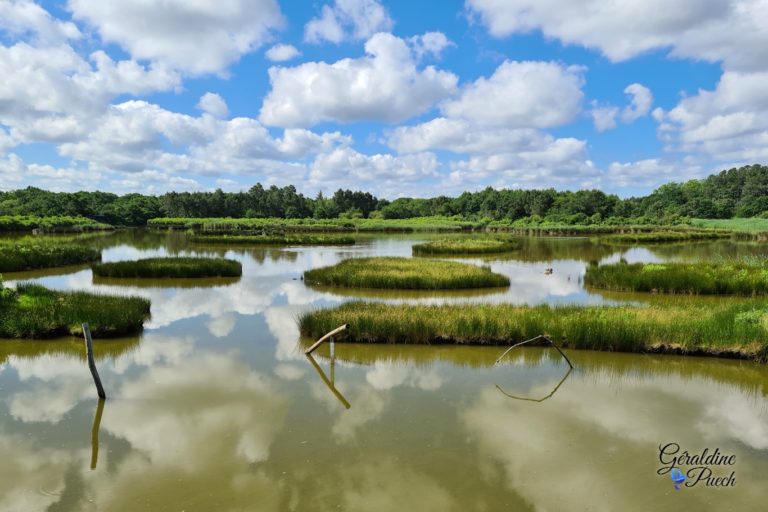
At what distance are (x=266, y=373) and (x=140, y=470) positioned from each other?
457 centimetres

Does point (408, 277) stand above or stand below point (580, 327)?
below

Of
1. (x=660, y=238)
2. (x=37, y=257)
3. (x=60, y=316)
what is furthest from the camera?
(x=660, y=238)

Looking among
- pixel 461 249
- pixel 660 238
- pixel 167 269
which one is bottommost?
pixel 660 238

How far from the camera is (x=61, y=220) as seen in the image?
8675 centimetres

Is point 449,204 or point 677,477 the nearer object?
point 677,477

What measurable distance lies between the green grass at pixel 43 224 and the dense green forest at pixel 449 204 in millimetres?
11047

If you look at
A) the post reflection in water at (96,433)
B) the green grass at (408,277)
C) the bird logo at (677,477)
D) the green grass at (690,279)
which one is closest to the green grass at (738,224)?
the green grass at (690,279)

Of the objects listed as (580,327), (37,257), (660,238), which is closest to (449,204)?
(660,238)

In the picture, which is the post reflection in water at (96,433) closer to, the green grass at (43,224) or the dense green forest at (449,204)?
the green grass at (43,224)

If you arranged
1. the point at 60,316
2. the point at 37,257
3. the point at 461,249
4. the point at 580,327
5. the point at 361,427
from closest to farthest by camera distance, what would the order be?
the point at 361,427
the point at 580,327
the point at 60,316
the point at 37,257
the point at 461,249

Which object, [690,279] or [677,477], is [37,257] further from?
[690,279]

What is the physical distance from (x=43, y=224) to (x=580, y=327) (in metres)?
86.5

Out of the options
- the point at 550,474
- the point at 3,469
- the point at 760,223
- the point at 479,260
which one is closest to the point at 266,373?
the point at 3,469

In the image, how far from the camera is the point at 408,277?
962 inches
